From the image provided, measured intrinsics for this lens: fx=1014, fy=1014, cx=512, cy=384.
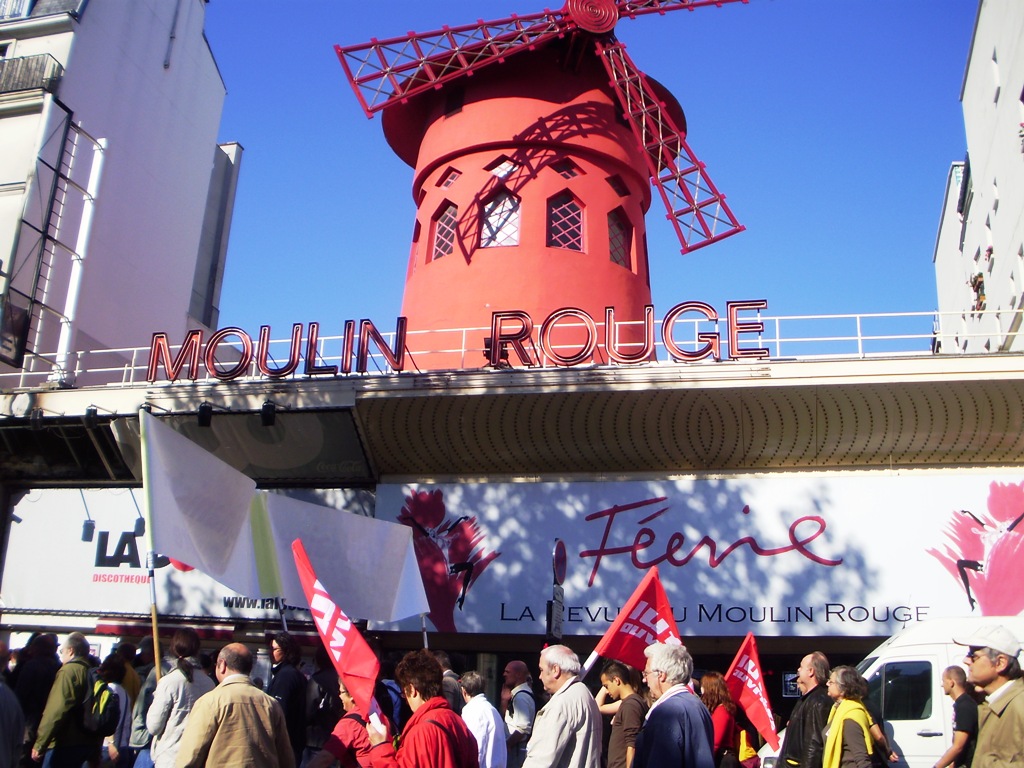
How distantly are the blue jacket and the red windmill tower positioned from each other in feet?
33.3

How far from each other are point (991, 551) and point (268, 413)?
8509mm

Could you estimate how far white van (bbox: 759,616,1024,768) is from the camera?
7.10 meters

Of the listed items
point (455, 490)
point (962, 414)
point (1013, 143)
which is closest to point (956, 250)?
point (1013, 143)

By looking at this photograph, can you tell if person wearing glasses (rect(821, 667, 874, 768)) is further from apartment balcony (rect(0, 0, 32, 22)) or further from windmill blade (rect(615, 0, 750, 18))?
apartment balcony (rect(0, 0, 32, 22))

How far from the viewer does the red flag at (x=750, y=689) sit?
716 centimetres

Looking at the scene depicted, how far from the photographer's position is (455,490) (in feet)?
42.0

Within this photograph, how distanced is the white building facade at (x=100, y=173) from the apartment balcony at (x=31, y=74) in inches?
0.7

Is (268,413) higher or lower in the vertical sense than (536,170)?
lower

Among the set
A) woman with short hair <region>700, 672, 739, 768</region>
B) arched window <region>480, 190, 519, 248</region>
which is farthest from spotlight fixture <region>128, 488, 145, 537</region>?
woman with short hair <region>700, 672, 739, 768</region>

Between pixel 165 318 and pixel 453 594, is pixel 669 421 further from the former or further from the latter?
pixel 165 318

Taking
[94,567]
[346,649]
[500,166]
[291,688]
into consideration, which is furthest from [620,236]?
[346,649]

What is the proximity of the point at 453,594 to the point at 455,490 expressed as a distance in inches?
51.0

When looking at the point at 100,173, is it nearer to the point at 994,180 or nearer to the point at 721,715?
the point at 721,715

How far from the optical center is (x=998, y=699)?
14.2ft
